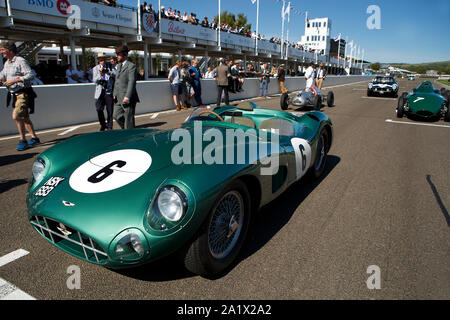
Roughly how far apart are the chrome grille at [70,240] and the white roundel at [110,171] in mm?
264

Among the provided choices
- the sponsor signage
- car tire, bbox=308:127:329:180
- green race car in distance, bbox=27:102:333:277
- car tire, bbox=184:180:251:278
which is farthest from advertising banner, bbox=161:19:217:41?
car tire, bbox=184:180:251:278

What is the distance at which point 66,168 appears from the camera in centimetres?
240

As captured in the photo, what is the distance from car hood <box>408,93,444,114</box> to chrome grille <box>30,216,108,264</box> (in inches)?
391

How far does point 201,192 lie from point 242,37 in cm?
3247

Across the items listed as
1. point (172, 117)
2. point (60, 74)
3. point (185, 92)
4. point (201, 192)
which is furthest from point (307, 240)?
point (60, 74)

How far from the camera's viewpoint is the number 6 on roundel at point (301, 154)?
3.08m

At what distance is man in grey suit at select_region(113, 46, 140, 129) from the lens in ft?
16.7

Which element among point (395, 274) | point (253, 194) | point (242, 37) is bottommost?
point (395, 274)

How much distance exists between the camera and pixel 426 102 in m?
9.21

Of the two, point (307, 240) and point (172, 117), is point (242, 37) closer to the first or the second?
point (172, 117)

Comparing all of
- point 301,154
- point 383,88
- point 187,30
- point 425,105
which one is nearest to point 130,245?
point 301,154

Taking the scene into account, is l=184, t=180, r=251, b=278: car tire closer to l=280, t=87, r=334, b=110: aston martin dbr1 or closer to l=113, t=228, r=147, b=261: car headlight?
l=113, t=228, r=147, b=261: car headlight

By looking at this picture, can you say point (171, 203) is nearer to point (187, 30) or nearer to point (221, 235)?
point (221, 235)

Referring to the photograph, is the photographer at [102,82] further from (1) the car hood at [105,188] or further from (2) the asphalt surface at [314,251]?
(1) the car hood at [105,188]
